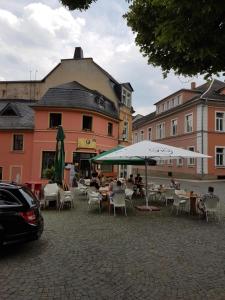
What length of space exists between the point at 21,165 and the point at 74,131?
592 cm

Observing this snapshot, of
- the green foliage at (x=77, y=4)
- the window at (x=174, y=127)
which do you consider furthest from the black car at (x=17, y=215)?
the window at (x=174, y=127)

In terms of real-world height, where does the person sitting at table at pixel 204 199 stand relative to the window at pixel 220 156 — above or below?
below

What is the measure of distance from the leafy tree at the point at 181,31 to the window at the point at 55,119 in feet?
76.9

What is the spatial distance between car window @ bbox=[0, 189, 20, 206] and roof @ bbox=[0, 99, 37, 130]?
24004mm

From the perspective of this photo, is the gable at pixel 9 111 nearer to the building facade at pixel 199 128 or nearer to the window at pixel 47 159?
the window at pixel 47 159

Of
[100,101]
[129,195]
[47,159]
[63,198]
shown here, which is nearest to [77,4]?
[63,198]

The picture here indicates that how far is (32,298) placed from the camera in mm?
5020

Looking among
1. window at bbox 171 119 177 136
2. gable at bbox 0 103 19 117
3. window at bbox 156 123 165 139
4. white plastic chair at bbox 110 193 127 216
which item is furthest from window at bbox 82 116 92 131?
window at bbox 156 123 165 139

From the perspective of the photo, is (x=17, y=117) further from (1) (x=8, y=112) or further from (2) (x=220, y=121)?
(2) (x=220, y=121)

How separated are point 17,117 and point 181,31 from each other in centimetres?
2973

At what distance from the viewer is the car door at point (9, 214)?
22.6 ft

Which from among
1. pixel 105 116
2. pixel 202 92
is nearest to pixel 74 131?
pixel 105 116

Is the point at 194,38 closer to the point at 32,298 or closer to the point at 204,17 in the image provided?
the point at 204,17

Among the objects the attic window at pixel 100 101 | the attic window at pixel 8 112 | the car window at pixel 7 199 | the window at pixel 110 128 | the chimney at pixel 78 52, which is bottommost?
the car window at pixel 7 199
